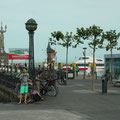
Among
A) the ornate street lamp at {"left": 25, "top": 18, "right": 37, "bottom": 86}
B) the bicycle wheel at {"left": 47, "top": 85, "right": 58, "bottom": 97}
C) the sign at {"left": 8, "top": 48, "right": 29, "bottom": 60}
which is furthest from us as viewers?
the sign at {"left": 8, "top": 48, "right": 29, "bottom": 60}

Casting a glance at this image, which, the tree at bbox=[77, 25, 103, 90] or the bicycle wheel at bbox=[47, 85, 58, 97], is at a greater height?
the tree at bbox=[77, 25, 103, 90]

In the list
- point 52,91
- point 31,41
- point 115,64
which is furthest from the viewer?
point 115,64

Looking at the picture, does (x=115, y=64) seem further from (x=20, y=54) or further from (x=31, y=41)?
(x=31, y=41)

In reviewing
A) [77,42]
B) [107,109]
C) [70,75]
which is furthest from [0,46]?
[107,109]

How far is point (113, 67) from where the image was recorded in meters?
31.4

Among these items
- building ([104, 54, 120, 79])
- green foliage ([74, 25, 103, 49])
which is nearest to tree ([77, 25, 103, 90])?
green foliage ([74, 25, 103, 49])

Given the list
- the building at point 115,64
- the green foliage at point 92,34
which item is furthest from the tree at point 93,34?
the building at point 115,64

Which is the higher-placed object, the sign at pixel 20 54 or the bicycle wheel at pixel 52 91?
the sign at pixel 20 54

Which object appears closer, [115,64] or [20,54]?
[20,54]

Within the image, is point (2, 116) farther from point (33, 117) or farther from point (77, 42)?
point (77, 42)

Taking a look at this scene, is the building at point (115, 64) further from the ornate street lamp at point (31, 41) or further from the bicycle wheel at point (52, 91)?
the ornate street lamp at point (31, 41)

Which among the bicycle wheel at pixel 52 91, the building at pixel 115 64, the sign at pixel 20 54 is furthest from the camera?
the building at pixel 115 64

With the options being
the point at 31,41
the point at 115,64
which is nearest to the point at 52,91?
the point at 31,41

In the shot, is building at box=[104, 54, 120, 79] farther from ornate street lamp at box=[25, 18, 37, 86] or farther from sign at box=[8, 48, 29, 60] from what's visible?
ornate street lamp at box=[25, 18, 37, 86]
